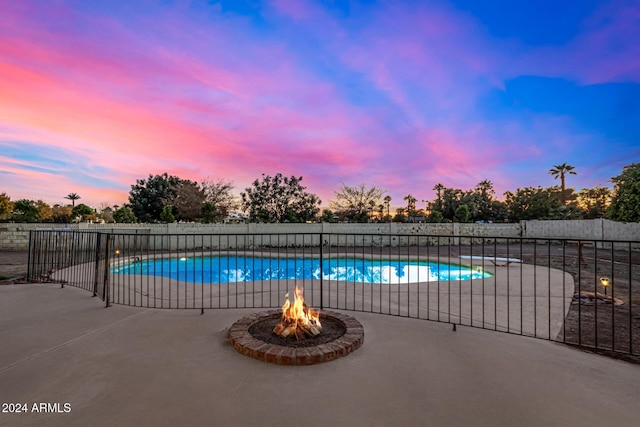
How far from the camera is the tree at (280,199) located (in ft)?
73.0

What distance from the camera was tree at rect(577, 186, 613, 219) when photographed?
26.0m

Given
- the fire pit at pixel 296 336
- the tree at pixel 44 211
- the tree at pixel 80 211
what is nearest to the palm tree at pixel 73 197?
the tree at pixel 44 211

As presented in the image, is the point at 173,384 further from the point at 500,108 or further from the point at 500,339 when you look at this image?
the point at 500,108

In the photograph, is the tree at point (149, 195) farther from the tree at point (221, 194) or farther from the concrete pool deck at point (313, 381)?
the concrete pool deck at point (313, 381)

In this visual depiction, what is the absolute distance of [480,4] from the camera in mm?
7035

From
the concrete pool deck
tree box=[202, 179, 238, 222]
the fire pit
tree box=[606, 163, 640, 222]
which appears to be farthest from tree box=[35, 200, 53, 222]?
tree box=[606, 163, 640, 222]

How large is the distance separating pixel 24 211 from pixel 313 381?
26643mm

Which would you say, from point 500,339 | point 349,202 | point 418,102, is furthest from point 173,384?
point 349,202

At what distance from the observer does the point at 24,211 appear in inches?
731

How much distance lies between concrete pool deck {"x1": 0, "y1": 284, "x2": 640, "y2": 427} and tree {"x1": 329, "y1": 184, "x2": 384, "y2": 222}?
909 inches

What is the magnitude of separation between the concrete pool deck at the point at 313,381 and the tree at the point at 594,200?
3397cm

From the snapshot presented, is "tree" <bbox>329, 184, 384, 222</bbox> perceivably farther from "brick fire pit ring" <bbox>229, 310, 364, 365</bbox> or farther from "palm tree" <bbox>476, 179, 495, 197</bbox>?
"brick fire pit ring" <bbox>229, 310, 364, 365</bbox>

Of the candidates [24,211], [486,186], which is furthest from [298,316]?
[486,186]

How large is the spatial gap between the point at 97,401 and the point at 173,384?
1.35 ft
